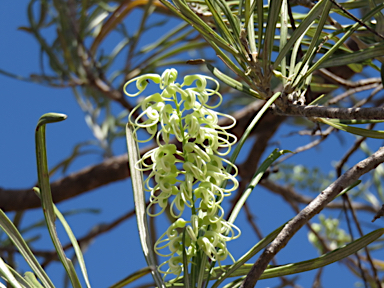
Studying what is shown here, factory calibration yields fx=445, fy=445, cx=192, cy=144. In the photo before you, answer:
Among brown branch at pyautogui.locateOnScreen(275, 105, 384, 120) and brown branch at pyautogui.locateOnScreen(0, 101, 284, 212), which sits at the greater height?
brown branch at pyautogui.locateOnScreen(275, 105, 384, 120)

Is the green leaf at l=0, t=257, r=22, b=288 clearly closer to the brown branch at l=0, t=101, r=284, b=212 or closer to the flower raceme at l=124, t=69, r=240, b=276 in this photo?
the flower raceme at l=124, t=69, r=240, b=276

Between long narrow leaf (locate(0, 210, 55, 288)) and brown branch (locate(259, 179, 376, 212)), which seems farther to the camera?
brown branch (locate(259, 179, 376, 212))

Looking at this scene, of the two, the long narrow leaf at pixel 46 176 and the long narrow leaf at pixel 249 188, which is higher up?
the long narrow leaf at pixel 46 176

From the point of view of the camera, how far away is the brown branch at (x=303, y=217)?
35 centimetres

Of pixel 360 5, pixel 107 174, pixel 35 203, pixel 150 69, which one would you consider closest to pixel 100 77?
pixel 150 69

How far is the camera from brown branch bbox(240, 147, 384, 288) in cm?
35

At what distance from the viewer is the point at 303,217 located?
0.37 meters

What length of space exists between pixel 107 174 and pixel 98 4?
486 mm

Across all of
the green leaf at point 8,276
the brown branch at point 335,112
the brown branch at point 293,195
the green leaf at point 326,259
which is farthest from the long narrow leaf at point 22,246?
the brown branch at point 293,195

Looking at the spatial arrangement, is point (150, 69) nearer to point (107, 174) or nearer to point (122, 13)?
point (122, 13)

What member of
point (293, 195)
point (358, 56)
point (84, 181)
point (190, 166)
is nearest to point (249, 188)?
point (190, 166)

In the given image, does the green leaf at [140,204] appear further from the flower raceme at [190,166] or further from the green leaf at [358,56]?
the green leaf at [358,56]

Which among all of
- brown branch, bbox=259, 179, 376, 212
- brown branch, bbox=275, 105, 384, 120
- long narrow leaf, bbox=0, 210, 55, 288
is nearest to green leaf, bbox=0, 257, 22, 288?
long narrow leaf, bbox=0, 210, 55, 288

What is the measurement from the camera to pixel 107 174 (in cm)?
117
